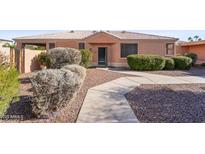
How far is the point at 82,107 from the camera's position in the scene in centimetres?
775

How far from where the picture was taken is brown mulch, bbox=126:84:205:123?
7004mm

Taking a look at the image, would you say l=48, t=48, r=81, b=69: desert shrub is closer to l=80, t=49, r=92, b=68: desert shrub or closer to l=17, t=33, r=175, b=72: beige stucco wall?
l=17, t=33, r=175, b=72: beige stucco wall

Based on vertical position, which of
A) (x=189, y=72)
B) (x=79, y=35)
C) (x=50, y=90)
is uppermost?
(x=79, y=35)

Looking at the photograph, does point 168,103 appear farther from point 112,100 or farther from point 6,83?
point 6,83

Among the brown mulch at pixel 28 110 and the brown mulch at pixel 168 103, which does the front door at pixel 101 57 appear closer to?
the brown mulch at pixel 168 103

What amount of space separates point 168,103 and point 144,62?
957 centimetres

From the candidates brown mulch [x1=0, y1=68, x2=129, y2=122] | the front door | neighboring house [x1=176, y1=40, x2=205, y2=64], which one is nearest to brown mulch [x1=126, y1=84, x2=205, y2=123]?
brown mulch [x1=0, y1=68, x2=129, y2=122]

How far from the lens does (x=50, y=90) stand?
6.83 m

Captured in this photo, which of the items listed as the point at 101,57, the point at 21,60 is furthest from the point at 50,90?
the point at 101,57

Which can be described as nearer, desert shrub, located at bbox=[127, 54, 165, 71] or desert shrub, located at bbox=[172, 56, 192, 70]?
desert shrub, located at bbox=[172, 56, 192, 70]

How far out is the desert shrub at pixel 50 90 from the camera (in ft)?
22.2

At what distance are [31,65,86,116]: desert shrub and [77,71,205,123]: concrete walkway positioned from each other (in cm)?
59

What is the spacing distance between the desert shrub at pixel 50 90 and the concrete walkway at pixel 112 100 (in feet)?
1.93
